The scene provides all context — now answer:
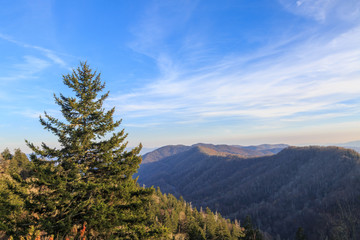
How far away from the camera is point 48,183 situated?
35.4 ft

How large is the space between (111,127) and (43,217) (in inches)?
251

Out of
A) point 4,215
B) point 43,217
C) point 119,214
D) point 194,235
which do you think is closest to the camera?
point 4,215

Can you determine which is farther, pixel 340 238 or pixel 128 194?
pixel 340 238

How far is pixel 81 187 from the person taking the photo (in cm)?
1114

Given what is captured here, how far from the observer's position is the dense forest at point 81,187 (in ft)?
34.0

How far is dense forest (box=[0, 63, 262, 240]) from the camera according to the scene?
1038 centimetres

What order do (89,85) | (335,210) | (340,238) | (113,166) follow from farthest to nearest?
(335,210)
(340,238)
(89,85)
(113,166)

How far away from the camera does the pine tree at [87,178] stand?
1083 centimetres

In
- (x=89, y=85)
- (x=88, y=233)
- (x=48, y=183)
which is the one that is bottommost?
(x=88, y=233)

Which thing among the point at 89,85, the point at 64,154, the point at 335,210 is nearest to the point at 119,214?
the point at 64,154

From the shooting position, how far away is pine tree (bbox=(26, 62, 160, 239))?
10.8 m

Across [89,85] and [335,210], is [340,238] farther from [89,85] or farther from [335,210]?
[89,85]

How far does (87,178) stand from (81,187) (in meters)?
1.27

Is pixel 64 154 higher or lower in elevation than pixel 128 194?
higher
